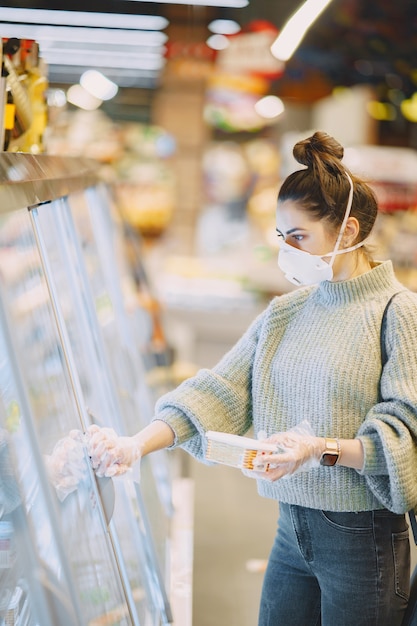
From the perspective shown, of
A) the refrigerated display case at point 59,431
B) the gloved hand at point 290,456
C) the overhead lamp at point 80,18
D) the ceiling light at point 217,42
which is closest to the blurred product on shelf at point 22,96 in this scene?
the refrigerated display case at point 59,431

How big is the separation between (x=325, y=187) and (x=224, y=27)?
7241 mm

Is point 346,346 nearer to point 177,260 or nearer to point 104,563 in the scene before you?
point 104,563

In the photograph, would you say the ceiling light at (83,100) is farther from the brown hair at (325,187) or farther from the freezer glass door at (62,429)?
the brown hair at (325,187)

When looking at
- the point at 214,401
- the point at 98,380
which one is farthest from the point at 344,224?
the point at 98,380

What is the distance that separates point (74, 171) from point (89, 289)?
1.24ft

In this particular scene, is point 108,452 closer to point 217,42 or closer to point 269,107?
point 217,42

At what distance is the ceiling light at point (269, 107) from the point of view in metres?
11.2

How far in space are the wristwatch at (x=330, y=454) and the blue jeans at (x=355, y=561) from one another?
0.17m

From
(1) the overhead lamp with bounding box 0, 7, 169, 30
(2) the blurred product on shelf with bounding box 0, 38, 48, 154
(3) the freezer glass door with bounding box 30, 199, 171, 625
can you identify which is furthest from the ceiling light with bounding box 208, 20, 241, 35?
(3) the freezer glass door with bounding box 30, 199, 171, 625

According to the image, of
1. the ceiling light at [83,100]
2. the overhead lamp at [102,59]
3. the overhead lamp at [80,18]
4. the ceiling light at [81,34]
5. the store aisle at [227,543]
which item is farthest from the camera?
the ceiling light at [83,100]

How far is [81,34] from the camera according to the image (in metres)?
7.00

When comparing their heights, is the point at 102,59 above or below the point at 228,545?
above

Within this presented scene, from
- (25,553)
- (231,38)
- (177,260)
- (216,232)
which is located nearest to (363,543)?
(25,553)

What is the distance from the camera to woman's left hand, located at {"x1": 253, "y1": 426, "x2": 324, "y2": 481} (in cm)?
180
